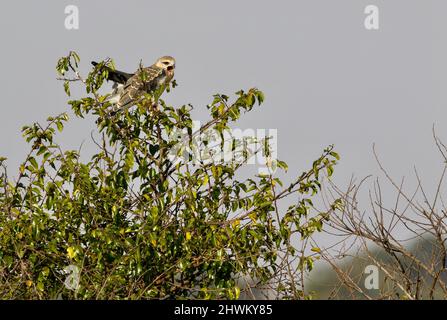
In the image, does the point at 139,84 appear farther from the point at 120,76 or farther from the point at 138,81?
the point at 120,76

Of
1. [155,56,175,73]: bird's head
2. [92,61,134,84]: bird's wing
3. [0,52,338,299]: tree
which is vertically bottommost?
[0,52,338,299]: tree

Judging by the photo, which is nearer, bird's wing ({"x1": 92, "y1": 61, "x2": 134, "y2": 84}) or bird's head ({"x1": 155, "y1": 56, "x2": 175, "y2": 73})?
bird's wing ({"x1": 92, "y1": 61, "x2": 134, "y2": 84})

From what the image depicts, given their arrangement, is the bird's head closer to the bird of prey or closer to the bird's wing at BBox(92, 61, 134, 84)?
the bird of prey

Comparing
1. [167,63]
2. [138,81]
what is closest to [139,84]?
[138,81]

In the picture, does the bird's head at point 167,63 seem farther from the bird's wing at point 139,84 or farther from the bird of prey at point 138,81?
the bird's wing at point 139,84

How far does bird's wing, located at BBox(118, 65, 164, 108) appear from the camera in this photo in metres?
13.8

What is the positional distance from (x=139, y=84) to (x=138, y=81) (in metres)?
0.12

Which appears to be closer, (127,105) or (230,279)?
(230,279)

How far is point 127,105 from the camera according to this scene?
1365 centimetres

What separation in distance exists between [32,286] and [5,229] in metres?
0.85

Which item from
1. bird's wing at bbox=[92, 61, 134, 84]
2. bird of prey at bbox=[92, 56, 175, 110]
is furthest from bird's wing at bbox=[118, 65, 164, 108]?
bird's wing at bbox=[92, 61, 134, 84]

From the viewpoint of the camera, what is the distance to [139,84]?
15125 millimetres

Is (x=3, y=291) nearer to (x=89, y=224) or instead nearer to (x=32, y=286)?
(x=32, y=286)
